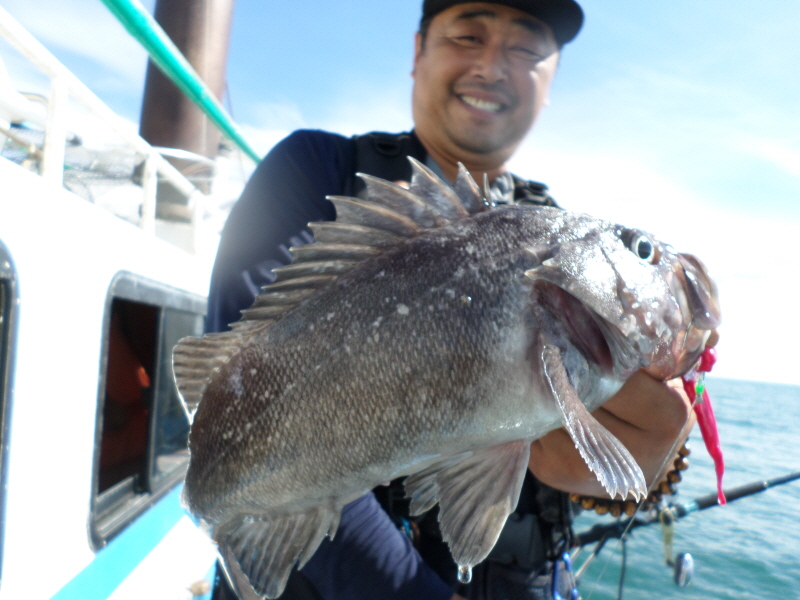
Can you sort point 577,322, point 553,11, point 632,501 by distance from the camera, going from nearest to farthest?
point 577,322 → point 632,501 → point 553,11

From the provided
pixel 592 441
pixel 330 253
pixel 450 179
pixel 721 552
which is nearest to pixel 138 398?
pixel 450 179

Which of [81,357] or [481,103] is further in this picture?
[81,357]

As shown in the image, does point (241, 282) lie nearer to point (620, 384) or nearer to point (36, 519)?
point (620, 384)

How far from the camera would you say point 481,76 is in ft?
6.56

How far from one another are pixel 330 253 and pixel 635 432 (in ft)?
3.38

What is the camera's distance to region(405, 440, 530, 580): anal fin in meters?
1.07

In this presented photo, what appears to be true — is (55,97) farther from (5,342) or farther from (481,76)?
(481,76)

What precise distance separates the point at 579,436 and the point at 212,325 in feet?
3.45

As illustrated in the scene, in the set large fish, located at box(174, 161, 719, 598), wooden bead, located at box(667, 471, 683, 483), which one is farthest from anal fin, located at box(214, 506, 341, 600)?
wooden bead, located at box(667, 471, 683, 483)

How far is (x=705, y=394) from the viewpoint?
1.54 m

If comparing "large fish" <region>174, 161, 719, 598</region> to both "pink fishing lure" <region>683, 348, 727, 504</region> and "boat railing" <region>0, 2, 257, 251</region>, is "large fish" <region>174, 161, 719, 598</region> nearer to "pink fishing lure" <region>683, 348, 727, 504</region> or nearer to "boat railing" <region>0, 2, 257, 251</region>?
"pink fishing lure" <region>683, 348, 727, 504</region>

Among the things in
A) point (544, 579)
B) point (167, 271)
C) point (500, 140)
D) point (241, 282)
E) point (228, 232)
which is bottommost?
point (544, 579)

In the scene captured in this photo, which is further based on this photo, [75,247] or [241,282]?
[75,247]

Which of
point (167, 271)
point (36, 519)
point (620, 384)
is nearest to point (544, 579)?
point (620, 384)
